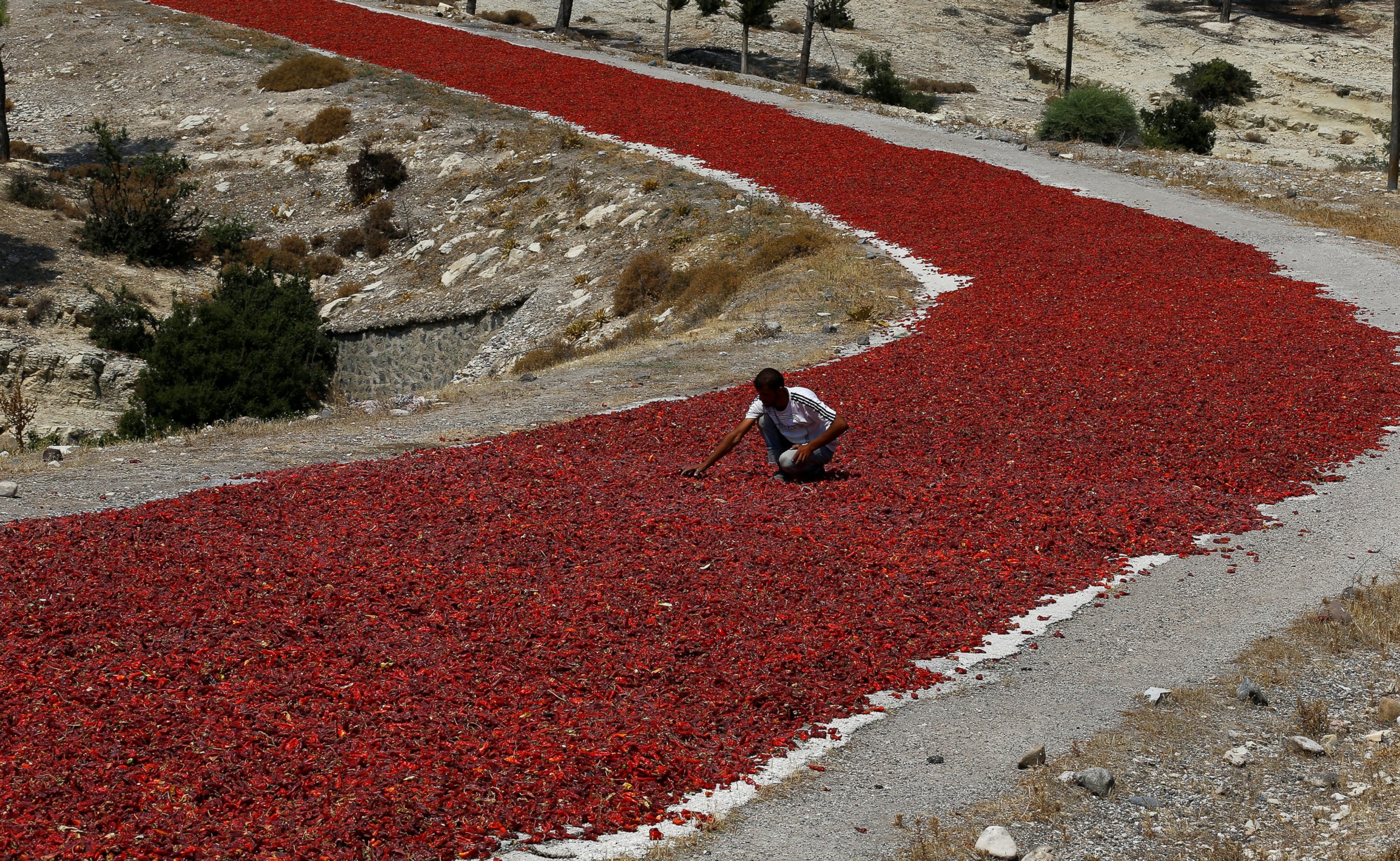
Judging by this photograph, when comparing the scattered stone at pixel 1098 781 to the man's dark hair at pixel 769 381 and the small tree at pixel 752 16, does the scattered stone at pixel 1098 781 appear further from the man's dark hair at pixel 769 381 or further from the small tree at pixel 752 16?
the small tree at pixel 752 16

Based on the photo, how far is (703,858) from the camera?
20.0 ft

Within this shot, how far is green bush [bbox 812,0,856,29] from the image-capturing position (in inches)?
2525

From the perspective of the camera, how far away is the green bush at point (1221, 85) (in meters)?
57.5

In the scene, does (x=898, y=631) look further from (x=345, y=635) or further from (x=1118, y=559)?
(x=345, y=635)

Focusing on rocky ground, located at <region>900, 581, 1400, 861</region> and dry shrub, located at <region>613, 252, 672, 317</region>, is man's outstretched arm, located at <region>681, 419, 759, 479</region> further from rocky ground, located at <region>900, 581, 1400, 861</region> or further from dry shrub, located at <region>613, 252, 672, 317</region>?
dry shrub, located at <region>613, 252, 672, 317</region>

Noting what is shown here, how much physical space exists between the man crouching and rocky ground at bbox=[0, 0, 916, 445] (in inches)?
212

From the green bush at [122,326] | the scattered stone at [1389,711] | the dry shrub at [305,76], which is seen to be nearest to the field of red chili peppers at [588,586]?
the scattered stone at [1389,711]

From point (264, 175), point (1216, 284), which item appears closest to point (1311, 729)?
point (1216, 284)

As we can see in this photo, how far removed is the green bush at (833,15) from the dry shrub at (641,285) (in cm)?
4129

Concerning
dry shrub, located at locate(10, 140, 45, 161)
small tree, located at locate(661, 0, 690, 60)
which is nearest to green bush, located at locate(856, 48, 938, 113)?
small tree, located at locate(661, 0, 690, 60)

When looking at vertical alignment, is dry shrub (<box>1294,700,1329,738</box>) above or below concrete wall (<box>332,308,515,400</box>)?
above

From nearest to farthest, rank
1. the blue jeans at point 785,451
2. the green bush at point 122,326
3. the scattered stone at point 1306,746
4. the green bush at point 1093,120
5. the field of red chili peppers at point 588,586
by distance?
1. the field of red chili peppers at point 588,586
2. the scattered stone at point 1306,746
3. the blue jeans at point 785,451
4. the green bush at point 122,326
5. the green bush at point 1093,120

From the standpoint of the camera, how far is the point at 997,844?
6.06 m

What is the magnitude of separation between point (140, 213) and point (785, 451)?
25.7 metres
